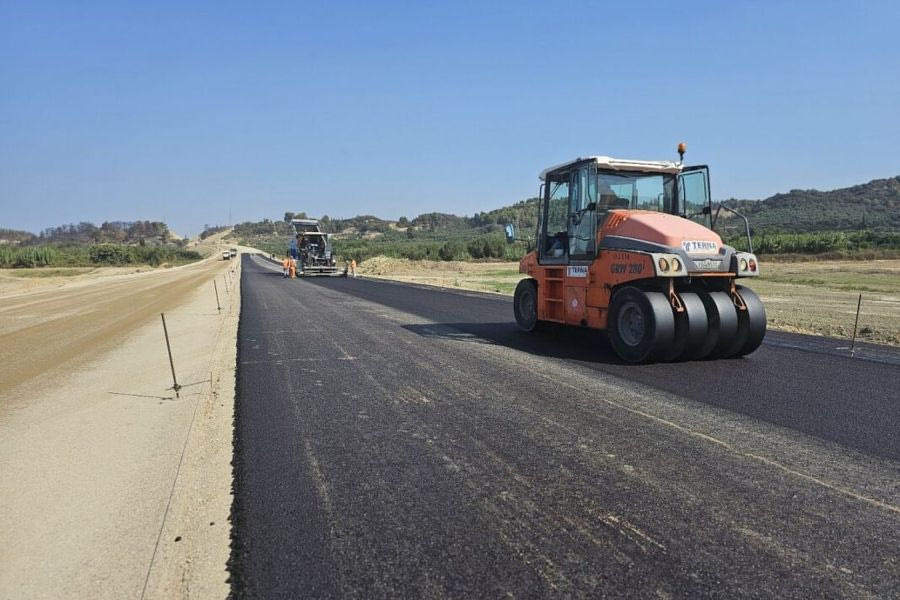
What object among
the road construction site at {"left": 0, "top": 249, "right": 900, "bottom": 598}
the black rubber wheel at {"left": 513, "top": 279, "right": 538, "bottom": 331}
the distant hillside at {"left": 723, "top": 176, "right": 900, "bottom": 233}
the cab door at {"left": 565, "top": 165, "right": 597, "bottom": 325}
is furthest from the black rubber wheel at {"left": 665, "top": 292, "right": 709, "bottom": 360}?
the distant hillside at {"left": 723, "top": 176, "right": 900, "bottom": 233}

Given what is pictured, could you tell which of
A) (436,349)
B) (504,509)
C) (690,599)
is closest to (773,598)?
(690,599)

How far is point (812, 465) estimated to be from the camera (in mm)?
4344

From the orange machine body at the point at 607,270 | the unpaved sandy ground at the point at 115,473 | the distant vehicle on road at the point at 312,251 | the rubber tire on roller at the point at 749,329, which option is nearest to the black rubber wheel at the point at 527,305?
the orange machine body at the point at 607,270

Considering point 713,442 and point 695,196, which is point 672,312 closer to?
point 695,196

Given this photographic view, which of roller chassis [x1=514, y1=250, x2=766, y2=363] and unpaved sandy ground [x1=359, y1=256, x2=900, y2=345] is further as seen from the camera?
unpaved sandy ground [x1=359, y1=256, x2=900, y2=345]

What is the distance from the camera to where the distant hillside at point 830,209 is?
7763 cm

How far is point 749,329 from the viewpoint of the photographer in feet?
26.9

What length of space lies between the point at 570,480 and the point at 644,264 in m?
4.54

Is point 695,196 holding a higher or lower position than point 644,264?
higher

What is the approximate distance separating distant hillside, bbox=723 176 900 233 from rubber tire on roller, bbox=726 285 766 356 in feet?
231

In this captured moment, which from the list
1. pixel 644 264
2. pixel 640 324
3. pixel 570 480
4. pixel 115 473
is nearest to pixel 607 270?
pixel 644 264

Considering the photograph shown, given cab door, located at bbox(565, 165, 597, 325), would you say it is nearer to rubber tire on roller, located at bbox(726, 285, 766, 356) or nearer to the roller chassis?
the roller chassis

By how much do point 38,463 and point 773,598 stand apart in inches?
211

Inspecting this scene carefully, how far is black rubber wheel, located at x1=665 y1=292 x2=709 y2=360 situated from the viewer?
7.91m
